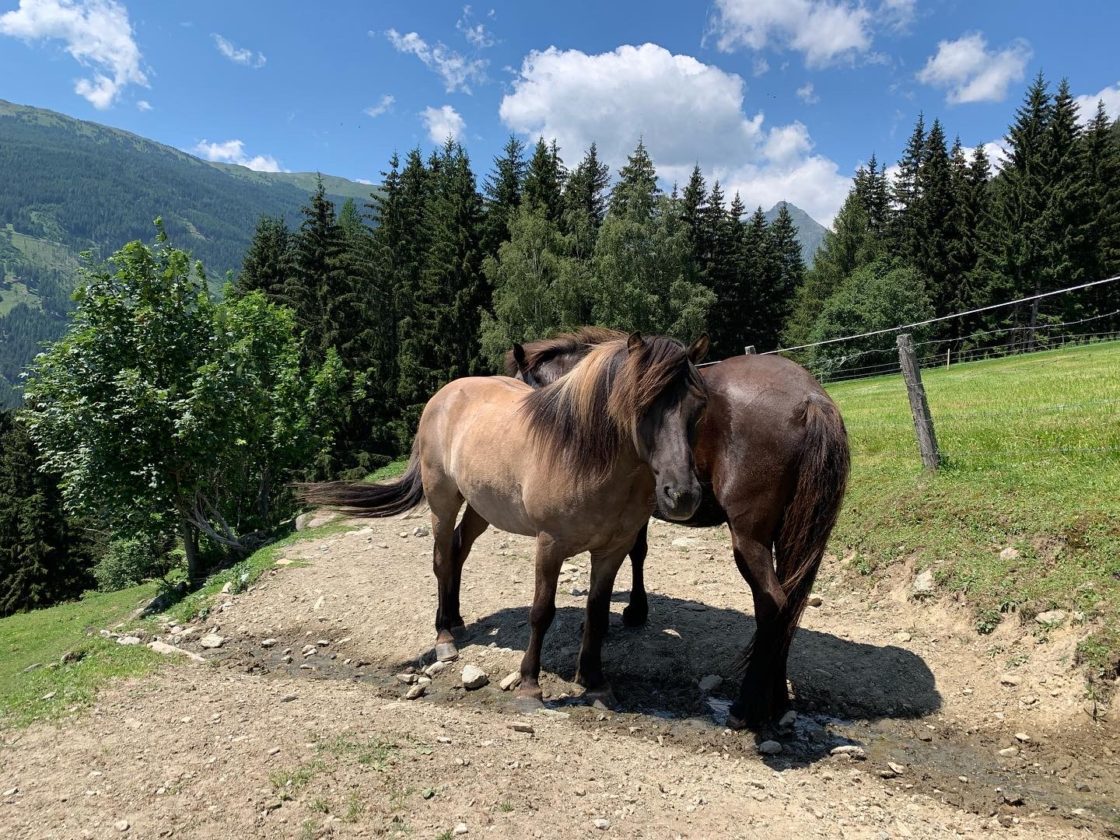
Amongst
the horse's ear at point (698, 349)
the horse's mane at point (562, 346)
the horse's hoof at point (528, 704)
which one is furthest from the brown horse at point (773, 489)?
the horse's mane at point (562, 346)

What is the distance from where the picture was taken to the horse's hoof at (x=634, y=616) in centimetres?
511

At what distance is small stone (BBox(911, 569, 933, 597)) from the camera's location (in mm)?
4879

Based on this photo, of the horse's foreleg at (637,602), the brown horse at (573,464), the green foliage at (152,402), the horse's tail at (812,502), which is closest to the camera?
the brown horse at (573,464)

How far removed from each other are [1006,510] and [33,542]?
4144cm

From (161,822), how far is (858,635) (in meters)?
4.63

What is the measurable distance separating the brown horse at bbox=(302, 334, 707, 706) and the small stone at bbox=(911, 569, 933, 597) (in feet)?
8.23

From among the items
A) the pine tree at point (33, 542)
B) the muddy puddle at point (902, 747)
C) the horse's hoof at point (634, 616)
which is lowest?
the pine tree at point (33, 542)

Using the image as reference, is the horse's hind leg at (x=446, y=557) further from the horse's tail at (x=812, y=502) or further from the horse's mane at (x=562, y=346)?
the horse's tail at (x=812, y=502)

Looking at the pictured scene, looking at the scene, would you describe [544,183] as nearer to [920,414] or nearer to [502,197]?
[502,197]

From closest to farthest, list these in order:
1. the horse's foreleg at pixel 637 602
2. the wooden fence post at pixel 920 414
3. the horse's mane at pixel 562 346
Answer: the horse's foreleg at pixel 637 602
the horse's mane at pixel 562 346
the wooden fence post at pixel 920 414

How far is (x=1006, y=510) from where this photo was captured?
505 cm

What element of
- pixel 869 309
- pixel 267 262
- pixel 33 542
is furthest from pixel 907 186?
pixel 33 542

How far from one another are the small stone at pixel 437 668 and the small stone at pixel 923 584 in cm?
386

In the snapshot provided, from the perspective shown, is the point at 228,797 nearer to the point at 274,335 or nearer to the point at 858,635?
the point at 858,635
